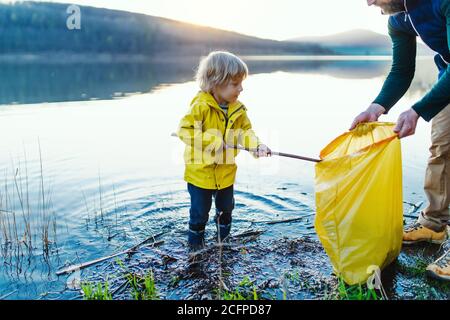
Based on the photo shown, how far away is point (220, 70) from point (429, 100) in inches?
59.2

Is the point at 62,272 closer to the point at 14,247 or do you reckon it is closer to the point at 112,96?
the point at 14,247

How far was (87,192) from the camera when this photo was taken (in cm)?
561

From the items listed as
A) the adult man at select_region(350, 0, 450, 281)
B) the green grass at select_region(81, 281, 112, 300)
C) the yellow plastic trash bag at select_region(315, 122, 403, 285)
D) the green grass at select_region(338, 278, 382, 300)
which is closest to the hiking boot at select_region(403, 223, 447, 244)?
the adult man at select_region(350, 0, 450, 281)

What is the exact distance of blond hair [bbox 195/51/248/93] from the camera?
3.23m

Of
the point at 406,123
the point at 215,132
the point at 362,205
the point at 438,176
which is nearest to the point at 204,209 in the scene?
the point at 215,132

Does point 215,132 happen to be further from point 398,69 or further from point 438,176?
point 438,176

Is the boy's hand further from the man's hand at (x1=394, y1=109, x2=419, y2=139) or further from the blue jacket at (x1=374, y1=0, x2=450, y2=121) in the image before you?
the blue jacket at (x1=374, y1=0, x2=450, y2=121)

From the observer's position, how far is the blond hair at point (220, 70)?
3.23 metres

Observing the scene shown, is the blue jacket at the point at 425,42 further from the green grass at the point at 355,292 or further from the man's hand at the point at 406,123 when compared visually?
the green grass at the point at 355,292

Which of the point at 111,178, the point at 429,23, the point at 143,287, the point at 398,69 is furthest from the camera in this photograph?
the point at 111,178

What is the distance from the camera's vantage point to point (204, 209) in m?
3.55

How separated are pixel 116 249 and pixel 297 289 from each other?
5.84 ft

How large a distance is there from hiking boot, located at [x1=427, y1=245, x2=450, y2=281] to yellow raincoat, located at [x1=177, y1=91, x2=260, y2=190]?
1.60 meters
